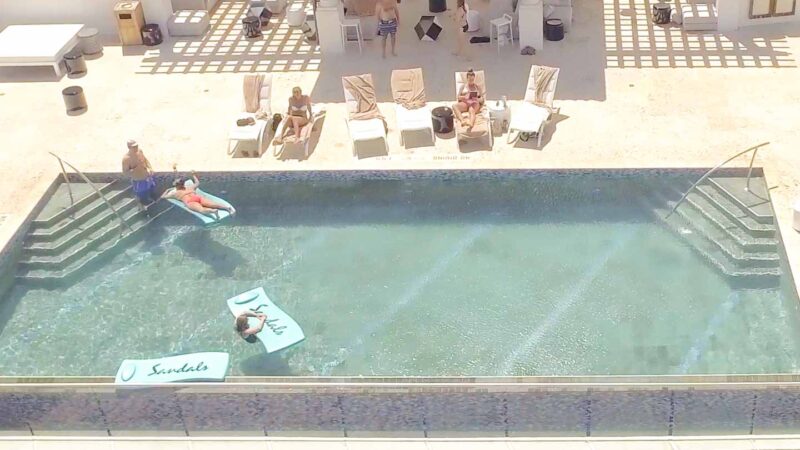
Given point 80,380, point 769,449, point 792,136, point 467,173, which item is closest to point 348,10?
point 467,173

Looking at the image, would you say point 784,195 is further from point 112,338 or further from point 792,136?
point 112,338

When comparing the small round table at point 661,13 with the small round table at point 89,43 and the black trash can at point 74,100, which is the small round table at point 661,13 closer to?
the black trash can at point 74,100

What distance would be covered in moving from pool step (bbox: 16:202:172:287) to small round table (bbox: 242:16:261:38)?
685 cm

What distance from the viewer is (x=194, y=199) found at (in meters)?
15.8

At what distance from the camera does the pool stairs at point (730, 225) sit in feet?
47.4

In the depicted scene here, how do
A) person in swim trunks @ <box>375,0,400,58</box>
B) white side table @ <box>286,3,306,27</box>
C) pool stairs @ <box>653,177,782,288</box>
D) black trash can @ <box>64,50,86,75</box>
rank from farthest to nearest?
white side table @ <box>286,3,306,27</box> < black trash can @ <box>64,50,86,75</box> < person in swim trunks @ <box>375,0,400,58</box> < pool stairs @ <box>653,177,782,288</box>

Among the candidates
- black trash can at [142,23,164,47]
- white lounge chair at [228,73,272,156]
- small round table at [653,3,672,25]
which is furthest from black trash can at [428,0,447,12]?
black trash can at [142,23,164,47]

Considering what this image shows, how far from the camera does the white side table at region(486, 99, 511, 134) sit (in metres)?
17.6

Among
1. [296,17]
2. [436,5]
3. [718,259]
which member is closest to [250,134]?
[296,17]

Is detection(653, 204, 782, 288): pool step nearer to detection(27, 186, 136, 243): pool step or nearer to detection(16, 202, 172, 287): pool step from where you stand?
detection(16, 202, 172, 287): pool step

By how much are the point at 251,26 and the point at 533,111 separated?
7559 millimetres

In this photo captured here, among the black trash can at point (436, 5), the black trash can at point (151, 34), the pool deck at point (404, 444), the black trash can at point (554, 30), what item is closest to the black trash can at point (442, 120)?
the black trash can at point (554, 30)

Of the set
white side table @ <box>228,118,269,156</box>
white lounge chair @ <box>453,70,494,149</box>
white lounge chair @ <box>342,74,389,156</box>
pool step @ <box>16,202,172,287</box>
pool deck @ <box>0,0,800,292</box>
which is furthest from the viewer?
white side table @ <box>228,118,269,156</box>

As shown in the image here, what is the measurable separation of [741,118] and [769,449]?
786 cm
